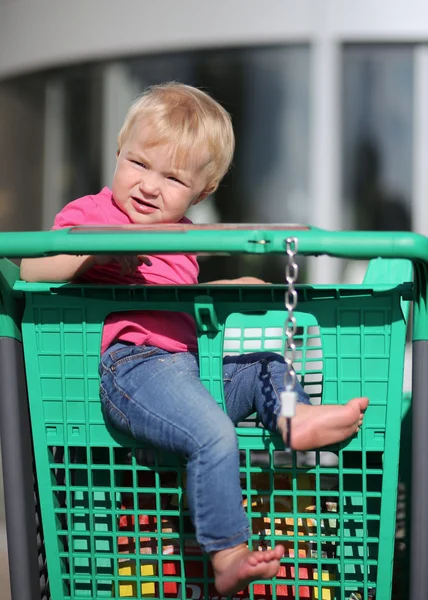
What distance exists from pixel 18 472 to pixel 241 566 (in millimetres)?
466

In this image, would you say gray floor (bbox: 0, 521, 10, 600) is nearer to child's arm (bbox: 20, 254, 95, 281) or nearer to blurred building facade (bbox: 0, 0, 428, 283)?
child's arm (bbox: 20, 254, 95, 281)

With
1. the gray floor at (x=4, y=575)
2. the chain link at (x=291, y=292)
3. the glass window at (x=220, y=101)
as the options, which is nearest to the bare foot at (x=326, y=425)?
the chain link at (x=291, y=292)

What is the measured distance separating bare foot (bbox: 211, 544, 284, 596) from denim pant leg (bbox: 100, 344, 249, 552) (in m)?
0.02

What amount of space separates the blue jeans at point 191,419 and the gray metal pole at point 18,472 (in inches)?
6.5

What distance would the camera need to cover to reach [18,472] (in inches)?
65.4

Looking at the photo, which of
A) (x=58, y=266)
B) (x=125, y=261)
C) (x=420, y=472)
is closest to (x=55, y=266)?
(x=58, y=266)

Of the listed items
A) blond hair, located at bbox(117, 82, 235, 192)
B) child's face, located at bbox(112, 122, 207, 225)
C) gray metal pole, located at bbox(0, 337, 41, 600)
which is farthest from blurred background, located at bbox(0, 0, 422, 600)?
gray metal pole, located at bbox(0, 337, 41, 600)

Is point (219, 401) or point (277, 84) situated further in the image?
point (277, 84)

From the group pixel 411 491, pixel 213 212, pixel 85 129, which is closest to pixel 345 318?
pixel 411 491

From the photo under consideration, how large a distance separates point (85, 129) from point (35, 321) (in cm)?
390

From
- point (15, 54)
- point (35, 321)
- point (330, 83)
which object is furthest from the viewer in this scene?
point (15, 54)

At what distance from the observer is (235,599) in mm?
1732

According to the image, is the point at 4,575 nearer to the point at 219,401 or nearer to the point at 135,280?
the point at 135,280

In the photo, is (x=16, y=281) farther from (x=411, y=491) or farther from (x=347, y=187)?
(x=347, y=187)
